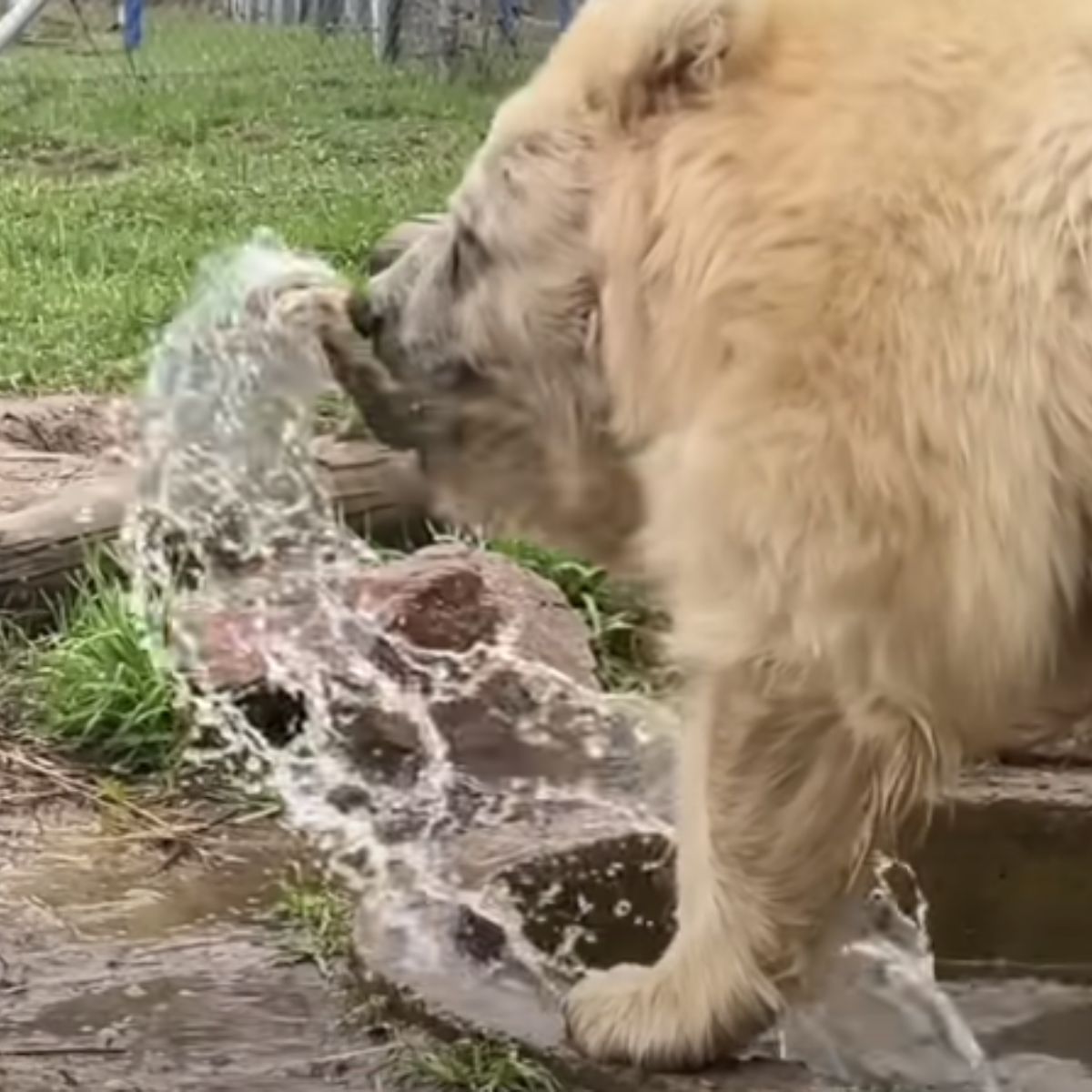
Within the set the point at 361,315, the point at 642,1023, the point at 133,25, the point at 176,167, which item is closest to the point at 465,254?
the point at 361,315

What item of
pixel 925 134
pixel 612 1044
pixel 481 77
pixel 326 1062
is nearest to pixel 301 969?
pixel 326 1062

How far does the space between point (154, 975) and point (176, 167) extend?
28.8 feet

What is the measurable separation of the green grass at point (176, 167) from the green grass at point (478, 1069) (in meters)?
4.48

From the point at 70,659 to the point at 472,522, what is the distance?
1870 mm

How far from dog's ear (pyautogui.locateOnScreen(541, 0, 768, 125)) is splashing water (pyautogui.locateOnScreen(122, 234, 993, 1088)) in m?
0.82

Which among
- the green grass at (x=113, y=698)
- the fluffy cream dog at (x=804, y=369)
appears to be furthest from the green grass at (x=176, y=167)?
the fluffy cream dog at (x=804, y=369)

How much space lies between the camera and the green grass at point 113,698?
5.36 m

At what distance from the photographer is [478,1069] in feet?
11.8

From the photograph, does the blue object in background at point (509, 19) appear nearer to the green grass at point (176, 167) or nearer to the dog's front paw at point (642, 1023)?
the green grass at point (176, 167)

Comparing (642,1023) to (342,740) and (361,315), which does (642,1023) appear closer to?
(361,315)

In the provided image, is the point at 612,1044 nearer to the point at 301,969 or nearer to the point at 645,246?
the point at 301,969

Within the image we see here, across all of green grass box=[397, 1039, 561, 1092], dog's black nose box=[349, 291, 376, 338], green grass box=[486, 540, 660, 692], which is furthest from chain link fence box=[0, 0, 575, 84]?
green grass box=[397, 1039, 561, 1092]

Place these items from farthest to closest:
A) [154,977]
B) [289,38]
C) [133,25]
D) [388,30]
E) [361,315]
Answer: [289,38] < [133,25] < [388,30] < [154,977] < [361,315]

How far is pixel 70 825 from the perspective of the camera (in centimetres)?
504
